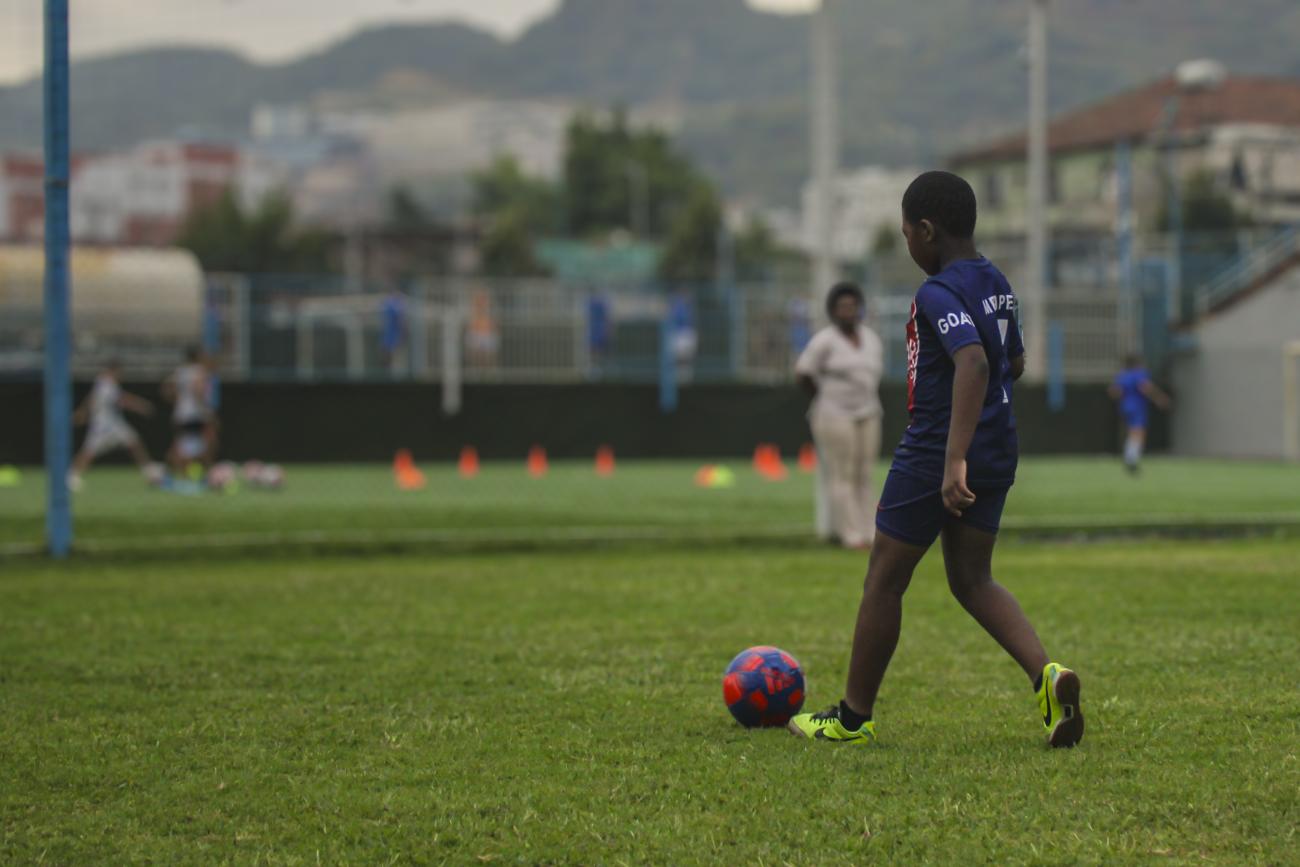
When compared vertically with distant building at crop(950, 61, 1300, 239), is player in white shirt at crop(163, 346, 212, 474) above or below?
below

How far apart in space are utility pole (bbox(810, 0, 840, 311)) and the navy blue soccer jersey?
8263 millimetres

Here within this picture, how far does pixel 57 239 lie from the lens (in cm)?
1204

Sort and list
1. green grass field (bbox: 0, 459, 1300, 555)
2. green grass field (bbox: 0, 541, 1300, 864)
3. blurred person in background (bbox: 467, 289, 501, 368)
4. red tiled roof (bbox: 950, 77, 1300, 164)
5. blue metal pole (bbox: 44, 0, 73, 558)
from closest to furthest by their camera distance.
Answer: green grass field (bbox: 0, 541, 1300, 864), blue metal pole (bbox: 44, 0, 73, 558), green grass field (bbox: 0, 459, 1300, 555), blurred person in background (bbox: 467, 289, 501, 368), red tiled roof (bbox: 950, 77, 1300, 164)

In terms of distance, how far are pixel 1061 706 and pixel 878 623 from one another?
64cm

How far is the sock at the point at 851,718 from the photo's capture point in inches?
226

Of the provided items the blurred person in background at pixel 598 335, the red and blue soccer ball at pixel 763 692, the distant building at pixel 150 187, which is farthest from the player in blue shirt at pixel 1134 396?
the distant building at pixel 150 187

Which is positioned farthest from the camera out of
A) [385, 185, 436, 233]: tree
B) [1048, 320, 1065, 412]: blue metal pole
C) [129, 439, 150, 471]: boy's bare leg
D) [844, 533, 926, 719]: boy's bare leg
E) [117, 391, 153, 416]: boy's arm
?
[385, 185, 436, 233]: tree

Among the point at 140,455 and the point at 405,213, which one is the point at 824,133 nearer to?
the point at 140,455

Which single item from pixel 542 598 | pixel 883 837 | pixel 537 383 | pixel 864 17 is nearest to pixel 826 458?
pixel 542 598

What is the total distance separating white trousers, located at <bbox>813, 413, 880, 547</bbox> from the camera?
13.0 meters

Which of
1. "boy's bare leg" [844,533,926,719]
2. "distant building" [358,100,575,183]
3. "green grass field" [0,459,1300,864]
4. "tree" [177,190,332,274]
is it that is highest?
"distant building" [358,100,575,183]

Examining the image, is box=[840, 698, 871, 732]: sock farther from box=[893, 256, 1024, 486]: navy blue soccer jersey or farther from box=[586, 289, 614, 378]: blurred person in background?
box=[586, 289, 614, 378]: blurred person in background

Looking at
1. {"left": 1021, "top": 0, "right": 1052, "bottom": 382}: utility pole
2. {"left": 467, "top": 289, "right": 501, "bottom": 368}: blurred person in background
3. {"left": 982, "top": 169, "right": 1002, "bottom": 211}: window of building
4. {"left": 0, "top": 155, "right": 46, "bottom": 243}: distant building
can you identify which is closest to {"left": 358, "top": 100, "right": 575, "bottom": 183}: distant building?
{"left": 0, "top": 155, "right": 46, "bottom": 243}: distant building

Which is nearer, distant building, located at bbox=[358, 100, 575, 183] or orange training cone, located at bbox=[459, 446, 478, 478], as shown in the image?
orange training cone, located at bbox=[459, 446, 478, 478]
